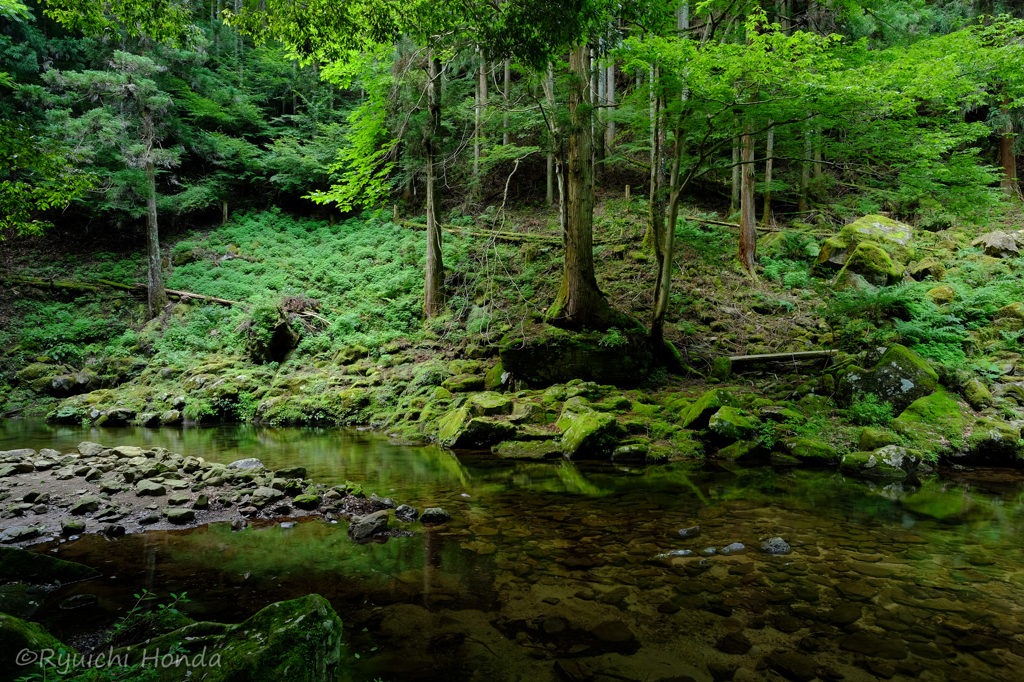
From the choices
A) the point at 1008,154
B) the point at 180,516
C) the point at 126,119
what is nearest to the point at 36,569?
the point at 180,516

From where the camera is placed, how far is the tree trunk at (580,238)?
10.7 m

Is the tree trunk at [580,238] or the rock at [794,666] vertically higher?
the tree trunk at [580,238]

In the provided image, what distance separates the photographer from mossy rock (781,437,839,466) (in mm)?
7867

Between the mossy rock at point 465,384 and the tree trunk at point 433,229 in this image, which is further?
the tree trunk at point 433,229

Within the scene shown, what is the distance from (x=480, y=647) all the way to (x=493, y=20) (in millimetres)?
6970

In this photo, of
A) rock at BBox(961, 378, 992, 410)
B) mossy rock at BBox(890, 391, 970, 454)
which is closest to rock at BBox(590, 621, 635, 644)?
mossy rock at BBox(890, 391, 970, 454)

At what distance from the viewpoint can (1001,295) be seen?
421 inches

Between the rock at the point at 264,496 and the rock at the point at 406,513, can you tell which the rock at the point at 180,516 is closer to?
the rock at the point at 264,496

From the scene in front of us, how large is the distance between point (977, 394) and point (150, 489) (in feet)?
41.8

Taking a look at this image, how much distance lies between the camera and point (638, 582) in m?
3.94

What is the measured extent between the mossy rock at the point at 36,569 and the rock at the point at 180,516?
1324mm

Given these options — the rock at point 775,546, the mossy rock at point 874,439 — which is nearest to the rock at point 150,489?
the rock at point 775,546

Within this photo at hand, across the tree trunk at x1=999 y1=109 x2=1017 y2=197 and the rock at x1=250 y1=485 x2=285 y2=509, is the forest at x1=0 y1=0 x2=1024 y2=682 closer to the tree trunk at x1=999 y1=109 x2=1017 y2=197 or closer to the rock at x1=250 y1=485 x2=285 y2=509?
the rock at x1=250 y1=485 x2=285 y2=509

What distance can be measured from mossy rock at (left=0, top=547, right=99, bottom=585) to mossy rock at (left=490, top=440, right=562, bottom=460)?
6045 mm
